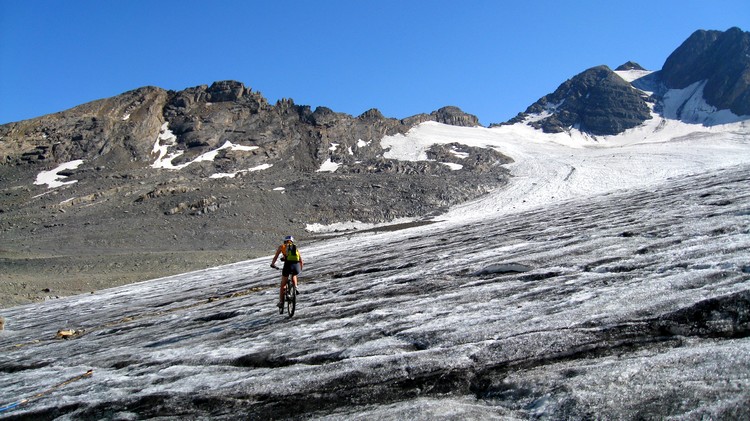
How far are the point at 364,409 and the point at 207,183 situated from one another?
207 feet

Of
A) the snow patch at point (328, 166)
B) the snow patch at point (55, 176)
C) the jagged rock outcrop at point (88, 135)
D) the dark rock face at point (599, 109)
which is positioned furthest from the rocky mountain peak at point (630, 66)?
the snow patch at point (55, 176)

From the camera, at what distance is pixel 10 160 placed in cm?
7006

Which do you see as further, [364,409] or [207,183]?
[207,183]

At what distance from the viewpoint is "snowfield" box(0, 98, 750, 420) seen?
5996 millimetres

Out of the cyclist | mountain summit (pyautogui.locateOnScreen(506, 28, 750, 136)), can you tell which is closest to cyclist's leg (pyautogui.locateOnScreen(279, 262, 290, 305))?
the cyclist

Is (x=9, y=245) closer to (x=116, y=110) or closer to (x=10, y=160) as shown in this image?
(x=10, y=160)

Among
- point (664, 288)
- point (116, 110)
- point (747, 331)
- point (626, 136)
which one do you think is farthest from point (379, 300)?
point (626, 136)

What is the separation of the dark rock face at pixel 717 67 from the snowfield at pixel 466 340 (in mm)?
115673

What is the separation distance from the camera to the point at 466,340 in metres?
8.40

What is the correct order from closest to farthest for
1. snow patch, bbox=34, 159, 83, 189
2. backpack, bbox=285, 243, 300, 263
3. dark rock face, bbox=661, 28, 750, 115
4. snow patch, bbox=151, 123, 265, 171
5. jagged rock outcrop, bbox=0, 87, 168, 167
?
backpack, bbox=285, 243, 300, 263
snow patch, bbox=34, 159, 83, 189
jagged rock outcrop, bbox=0, 87, 168, 167
snow patch, bbox=151, 123, 265, 171
dark rock face, bbox=661, 28, 750, 115

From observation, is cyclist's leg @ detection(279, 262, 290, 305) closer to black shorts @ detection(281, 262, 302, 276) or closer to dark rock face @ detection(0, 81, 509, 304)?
black shorts @ detection(281, 262, 302, 276)

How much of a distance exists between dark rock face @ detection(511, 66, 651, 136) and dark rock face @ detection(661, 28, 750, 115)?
15.6m

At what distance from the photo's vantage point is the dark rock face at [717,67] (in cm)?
11250

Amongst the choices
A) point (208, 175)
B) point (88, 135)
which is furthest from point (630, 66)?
point (88, 135)
